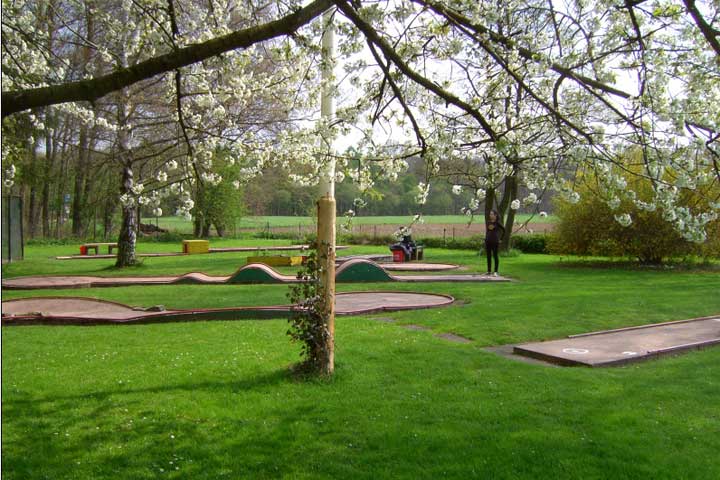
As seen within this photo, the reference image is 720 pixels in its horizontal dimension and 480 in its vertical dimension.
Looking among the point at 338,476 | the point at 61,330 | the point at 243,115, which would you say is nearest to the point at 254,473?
the point at 338,476

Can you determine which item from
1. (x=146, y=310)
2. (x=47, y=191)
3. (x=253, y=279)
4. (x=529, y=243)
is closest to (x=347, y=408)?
(x=146, y=310)

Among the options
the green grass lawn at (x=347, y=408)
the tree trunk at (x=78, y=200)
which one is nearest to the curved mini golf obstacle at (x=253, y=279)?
the green grass lawn at (x=347, y=408)

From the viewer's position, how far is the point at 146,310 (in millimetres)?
11266

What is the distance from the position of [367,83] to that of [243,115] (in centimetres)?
1029

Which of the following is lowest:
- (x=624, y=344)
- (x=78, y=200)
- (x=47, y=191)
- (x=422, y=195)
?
(x=624, y=344)

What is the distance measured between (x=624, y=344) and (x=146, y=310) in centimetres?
766

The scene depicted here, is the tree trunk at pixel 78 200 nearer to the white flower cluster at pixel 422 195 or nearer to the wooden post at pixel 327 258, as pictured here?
the white flower cluster at pixel 422 195

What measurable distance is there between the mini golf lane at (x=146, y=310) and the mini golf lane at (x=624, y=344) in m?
3.70

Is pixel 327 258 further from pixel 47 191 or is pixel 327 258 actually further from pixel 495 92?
pixel 47 191

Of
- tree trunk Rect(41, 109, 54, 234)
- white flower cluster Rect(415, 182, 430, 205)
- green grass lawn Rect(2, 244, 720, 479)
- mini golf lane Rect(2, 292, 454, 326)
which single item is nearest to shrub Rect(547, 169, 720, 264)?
mini golf lane Rect(2, 292, 454, 326)

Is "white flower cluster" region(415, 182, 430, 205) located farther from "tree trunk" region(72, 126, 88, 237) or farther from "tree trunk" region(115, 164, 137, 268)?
"tree trunk" region(72, 126, 88, 237)

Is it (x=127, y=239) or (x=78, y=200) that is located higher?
(x=78, y=200)

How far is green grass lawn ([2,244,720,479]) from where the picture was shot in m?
4.32

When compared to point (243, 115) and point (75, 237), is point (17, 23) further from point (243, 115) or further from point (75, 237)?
point (75, 237)
